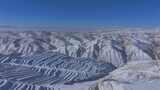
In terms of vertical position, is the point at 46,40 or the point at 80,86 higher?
the point at 46,40

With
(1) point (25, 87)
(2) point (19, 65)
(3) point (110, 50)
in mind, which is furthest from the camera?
(3) point (110, 50)

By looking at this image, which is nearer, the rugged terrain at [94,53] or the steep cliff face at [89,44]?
the rugged terrain at [94,53]

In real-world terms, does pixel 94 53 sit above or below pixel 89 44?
below

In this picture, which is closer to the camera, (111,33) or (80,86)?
(80,86)

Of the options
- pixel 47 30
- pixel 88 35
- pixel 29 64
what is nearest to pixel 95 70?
pixel 29 64

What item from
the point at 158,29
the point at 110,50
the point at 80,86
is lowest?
the point at 80,86

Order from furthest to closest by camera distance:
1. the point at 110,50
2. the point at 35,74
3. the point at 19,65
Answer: the point at 110,50 → the point at 19,65 → the point at 35,74

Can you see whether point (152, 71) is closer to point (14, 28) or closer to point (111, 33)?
point (111, 33)

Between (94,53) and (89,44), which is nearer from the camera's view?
(94,53)

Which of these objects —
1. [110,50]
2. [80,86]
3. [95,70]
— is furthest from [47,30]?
[80,86]

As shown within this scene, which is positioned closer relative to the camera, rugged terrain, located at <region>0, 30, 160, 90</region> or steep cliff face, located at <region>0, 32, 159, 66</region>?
rugged terrain, located at <region>0, 30, 160, 90</region>
